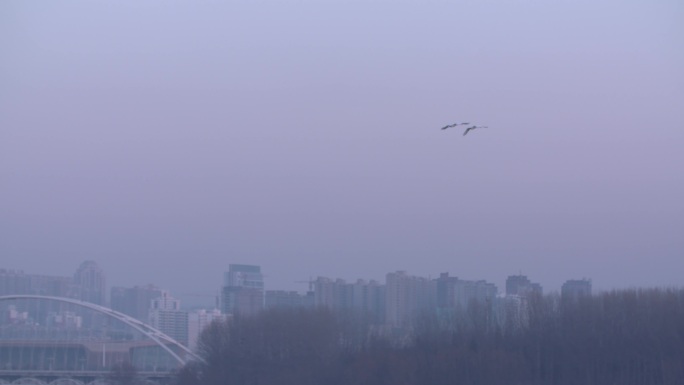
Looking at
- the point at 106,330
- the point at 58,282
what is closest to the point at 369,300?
the point at 106,330

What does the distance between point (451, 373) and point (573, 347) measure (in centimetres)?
400

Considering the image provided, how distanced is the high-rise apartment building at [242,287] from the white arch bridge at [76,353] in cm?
1360

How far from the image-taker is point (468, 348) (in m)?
33.3

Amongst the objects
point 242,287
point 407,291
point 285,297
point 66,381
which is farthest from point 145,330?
point 242,287

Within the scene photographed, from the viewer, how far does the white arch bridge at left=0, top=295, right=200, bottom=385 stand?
143 feet

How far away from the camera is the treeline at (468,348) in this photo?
30.4 m

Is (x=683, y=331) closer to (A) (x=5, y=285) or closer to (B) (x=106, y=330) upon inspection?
(B) (x=106, y=330)

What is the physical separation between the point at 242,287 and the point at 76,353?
102ft

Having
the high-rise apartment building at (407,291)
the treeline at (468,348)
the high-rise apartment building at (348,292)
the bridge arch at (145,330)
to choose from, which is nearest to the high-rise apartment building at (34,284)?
the bridge arch at (145,330)

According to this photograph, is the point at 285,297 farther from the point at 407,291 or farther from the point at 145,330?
the point at 145,330

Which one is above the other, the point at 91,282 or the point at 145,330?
the point at 91,282

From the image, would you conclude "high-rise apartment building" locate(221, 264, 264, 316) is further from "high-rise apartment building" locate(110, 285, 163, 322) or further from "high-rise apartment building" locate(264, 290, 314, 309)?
"high-rise apartment building" locate(110, 285, 163, 322)

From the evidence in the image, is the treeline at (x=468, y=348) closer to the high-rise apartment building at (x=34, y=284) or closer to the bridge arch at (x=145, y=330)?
the bridge arch at (x=145, y=330)

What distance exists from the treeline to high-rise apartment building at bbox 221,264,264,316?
2389 cm
